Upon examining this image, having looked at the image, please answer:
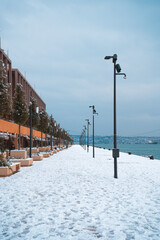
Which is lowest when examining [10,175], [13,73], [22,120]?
[10,175]

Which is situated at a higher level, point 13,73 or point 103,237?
point 13,73

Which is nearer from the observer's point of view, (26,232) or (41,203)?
(26,232)

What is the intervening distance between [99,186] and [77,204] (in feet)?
11.2

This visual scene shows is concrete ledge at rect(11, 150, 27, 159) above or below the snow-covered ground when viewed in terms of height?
above

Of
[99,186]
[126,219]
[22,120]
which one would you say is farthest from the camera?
[22,120]

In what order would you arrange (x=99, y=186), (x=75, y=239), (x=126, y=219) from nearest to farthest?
1. (x=75, y=239)
2. (x=126, y=219)
3. (x=99, y=186)

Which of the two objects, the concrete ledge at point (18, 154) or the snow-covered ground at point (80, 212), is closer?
the snow-covered ground at point (80, 212)

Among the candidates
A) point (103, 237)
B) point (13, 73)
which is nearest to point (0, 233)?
point (103, 237)

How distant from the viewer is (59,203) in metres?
8.12

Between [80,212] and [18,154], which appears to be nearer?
[80,212]

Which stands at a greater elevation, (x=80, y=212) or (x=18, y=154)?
(x=18, y=154)

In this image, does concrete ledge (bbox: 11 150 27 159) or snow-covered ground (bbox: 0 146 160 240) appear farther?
concrete ledge (bbox: 11 150 27 159)

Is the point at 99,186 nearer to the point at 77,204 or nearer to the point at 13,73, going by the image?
the point at 77,204

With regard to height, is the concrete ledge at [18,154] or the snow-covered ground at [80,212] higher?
the concrete ledge at [18,154]
